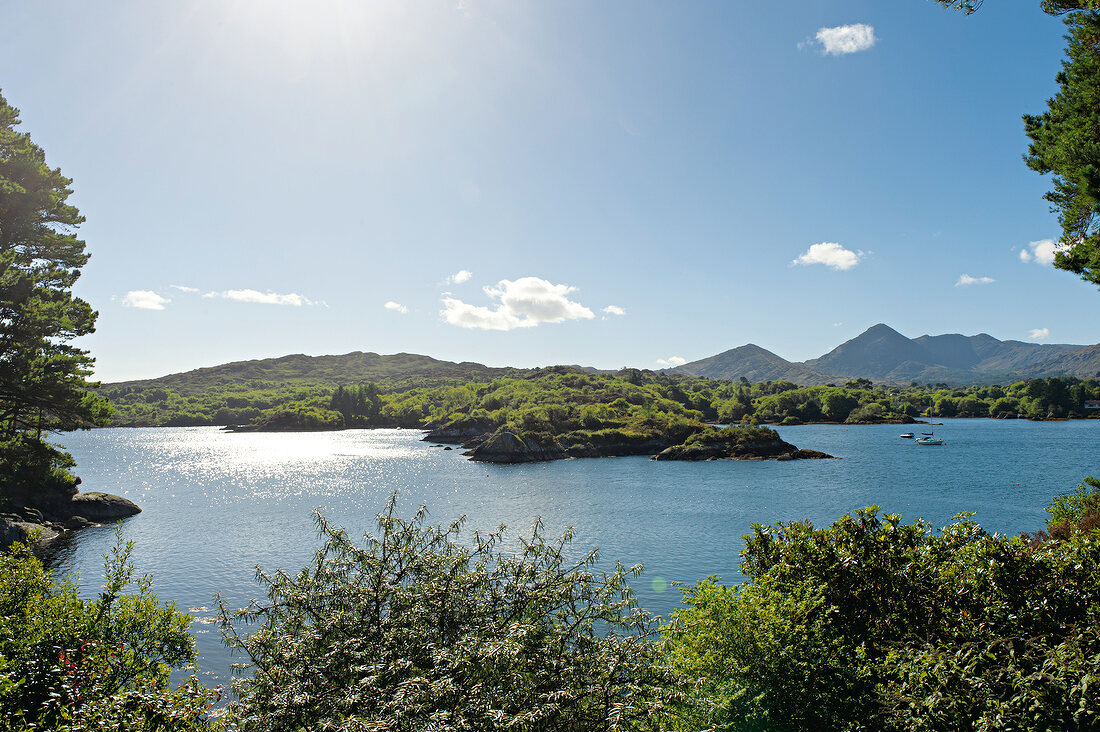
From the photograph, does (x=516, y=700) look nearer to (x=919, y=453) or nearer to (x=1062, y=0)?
(x=1062, y=0)

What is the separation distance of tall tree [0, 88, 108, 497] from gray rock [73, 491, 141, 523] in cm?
610

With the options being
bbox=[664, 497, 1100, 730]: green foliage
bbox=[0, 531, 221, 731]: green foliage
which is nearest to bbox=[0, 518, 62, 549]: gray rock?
bbox=[0, 531, 221, 731]: green foliage

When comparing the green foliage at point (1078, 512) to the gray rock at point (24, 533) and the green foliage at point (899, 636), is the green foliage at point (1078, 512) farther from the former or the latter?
the gray rock at point (24, 533)

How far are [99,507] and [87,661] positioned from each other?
5961cm

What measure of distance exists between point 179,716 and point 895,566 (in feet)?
53.7

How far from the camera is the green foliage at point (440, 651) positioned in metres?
8.20

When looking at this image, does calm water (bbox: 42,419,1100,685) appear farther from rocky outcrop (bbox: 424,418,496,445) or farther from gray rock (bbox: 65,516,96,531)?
rocky outcrop (bbox: 424,418,496,445)

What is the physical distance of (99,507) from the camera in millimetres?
54938

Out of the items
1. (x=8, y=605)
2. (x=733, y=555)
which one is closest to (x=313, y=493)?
(x=733, y=555)

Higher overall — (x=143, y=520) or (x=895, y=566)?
(x=895, y=566)

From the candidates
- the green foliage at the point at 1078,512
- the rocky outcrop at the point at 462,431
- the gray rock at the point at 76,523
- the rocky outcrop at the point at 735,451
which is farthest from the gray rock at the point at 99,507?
the rocky outcrop at the point at 462,431

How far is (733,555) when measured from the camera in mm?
41219

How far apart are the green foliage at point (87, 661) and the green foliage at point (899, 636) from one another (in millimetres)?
9997

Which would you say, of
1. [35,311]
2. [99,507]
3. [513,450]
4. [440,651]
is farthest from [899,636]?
[513,450]
